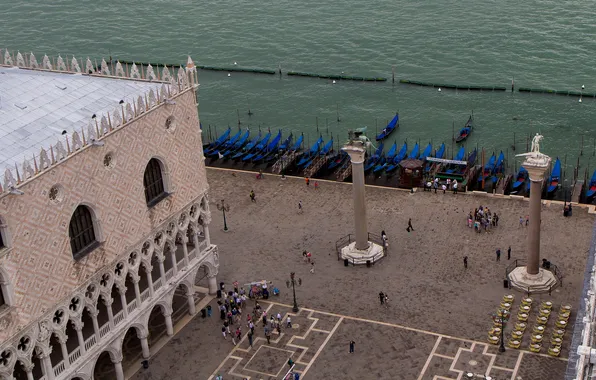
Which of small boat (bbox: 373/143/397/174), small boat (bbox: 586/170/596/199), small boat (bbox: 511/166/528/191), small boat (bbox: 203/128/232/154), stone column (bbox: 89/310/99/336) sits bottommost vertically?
small boat (bbox: 511/166/528/191)

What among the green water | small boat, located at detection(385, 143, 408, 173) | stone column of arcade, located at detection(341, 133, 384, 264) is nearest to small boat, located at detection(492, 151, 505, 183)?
the green water

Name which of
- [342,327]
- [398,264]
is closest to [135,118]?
[342,327]

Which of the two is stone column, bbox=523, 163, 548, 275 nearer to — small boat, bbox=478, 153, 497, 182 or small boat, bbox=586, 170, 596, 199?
small boat, bbox=586, 170, 596, 199

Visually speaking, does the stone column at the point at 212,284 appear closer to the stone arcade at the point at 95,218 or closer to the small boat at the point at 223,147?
the stone arcade at the point at 95,218

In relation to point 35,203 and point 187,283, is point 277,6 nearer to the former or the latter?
point 187,283

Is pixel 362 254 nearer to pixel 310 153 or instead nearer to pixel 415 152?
pixel 310 153

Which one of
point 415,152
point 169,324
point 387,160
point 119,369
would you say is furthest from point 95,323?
point 415,152
